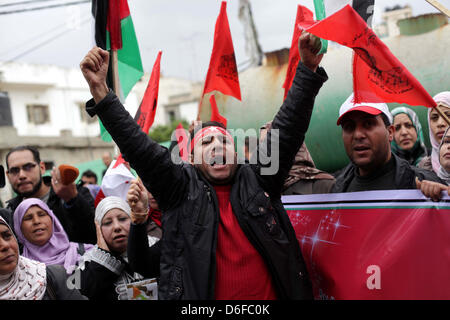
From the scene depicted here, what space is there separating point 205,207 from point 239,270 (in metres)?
0.32

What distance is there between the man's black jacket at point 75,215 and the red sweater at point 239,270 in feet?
6.54

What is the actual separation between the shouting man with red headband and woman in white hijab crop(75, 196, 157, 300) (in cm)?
77

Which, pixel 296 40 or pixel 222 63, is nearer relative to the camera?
pixel 296 40

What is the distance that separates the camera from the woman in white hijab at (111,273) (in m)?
2.79

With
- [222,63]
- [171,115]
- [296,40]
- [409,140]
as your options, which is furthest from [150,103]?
[171,115]

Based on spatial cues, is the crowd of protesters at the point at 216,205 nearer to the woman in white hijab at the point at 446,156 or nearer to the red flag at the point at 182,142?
the woman in white hijab at the point at 446,156

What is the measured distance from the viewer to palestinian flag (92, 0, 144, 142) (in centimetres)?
358

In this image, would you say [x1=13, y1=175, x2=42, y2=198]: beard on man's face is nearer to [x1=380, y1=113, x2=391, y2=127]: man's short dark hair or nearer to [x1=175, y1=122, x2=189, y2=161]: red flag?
[x1=175, y1=122, x2=189, y2=161]: red flag

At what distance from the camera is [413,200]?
2.26m

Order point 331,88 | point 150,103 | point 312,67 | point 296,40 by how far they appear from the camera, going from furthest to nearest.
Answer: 1. point 331,88
2. point 150,103
3. point 296,40
4. point 312,67

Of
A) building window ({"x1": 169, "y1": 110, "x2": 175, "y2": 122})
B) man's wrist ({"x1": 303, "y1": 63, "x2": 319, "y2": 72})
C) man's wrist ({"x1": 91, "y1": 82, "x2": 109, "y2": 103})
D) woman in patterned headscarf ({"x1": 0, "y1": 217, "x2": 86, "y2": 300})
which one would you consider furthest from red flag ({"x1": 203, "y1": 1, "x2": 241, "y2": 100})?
building window ({"x1": 169, "y1": 110, "x2": 175, "y2": 122})

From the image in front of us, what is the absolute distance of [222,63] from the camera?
154 inches

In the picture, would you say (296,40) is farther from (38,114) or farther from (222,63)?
(38,114)

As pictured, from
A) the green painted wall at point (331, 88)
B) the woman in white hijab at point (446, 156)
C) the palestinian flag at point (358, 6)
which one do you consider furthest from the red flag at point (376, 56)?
the green painted wall at point (331, 88)
